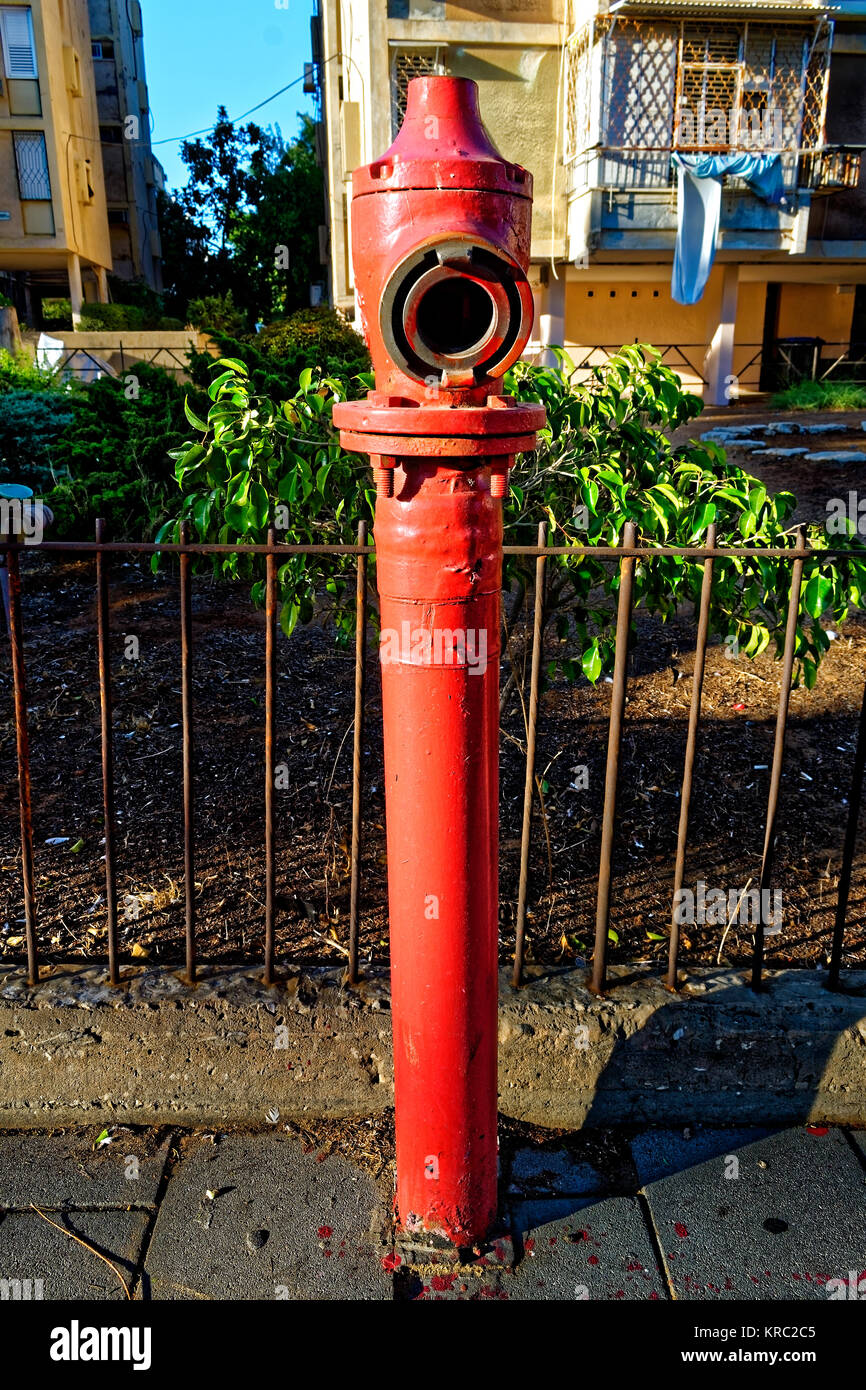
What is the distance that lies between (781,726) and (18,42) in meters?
27.6

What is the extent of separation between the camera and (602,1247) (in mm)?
2623

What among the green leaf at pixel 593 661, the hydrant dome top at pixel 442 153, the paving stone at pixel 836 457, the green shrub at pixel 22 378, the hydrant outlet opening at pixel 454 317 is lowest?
the paving stone at pixel 836 457

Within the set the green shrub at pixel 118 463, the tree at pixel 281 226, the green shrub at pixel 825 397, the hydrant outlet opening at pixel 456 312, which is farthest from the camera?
the tree at pixel 281 226

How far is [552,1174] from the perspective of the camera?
9.49 feet

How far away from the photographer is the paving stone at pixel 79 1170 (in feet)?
9.11

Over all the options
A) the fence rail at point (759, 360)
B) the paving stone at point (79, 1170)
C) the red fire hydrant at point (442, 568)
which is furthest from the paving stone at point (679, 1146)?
the fence rail at point (759, 360)

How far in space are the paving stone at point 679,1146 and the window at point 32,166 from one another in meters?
26.9

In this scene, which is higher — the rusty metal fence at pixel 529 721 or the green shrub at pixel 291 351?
the green shrub at pixel 291 351

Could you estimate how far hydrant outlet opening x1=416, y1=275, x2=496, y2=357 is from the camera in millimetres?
2055

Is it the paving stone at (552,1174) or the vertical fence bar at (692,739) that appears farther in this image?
the vertical fence bar at (692,739)

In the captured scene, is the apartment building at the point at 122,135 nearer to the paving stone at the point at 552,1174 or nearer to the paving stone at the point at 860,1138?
the paving stone at the point at 552,1174

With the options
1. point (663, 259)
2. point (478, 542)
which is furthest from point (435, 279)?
point (663, 259)

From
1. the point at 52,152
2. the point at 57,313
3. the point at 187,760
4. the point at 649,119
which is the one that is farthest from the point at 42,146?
the point at 187,760

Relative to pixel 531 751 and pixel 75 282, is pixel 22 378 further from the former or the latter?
pixel 75 282
